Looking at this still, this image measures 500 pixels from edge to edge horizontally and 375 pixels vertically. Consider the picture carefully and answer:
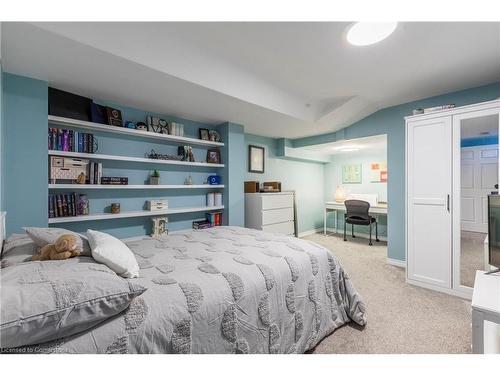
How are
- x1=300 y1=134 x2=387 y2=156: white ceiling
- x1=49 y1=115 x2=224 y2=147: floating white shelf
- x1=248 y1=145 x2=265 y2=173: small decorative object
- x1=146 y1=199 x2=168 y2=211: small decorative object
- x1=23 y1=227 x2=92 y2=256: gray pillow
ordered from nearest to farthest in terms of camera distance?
x1=23 y1=227 x2=92 y2=256: gray pillow < x1=49 y1=115 x2=224 y2=147: floating white shelf < x1=146 y1=199 x2=168 y2=211: small decorative object < x1=300 y1=134 x2=387 y2=156: white ceiling < x1=248 y1=145 x2=265 y2=173: small decorative object

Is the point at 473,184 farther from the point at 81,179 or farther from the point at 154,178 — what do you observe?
the point at 81,179

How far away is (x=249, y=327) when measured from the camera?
120 centimetres

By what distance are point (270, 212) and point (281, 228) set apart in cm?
41

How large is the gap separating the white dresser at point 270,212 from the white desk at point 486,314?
2.68 metres

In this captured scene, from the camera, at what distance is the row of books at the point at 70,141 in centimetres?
219

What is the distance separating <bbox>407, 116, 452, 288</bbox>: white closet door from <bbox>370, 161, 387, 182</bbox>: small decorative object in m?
2.55

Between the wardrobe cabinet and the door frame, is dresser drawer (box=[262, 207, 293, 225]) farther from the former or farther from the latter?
the door frame

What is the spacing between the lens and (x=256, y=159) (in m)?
4.42

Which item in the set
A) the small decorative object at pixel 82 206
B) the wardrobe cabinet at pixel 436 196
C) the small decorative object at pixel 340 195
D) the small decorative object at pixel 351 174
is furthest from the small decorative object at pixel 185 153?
the small decorative object at pixel 351 174

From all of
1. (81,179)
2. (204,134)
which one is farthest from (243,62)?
(81,179)

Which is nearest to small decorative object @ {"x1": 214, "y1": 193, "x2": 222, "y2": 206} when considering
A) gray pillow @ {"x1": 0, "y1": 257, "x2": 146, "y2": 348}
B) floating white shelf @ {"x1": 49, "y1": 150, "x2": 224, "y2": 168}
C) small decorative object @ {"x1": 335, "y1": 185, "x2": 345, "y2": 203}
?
floating white shelf @ {"x1": 49, "y1": 150, "x2": 224, "y2": 168}

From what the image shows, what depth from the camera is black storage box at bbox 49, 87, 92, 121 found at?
7.18 feet
